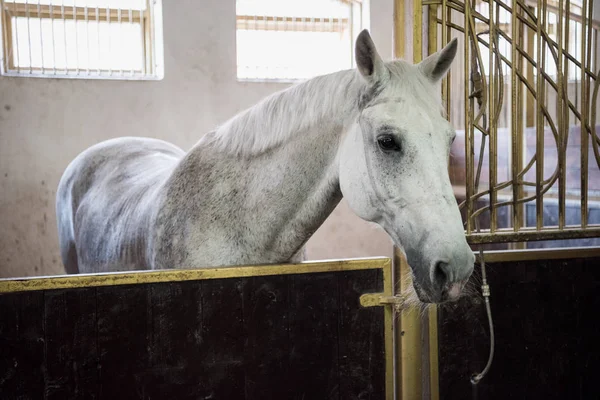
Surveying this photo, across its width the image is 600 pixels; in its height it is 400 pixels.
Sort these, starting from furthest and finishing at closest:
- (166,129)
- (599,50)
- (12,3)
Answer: (166,129)
(12,3)
(599,50)

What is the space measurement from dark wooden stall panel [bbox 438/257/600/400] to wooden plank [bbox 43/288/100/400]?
97 cm

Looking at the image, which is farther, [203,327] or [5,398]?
[203,327]

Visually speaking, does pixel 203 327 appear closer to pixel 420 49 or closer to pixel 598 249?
pixel 420 49

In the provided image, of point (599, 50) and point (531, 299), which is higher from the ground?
point (599, 50)

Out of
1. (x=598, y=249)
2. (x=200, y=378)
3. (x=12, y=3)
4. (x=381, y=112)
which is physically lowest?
(x=200, y=378)

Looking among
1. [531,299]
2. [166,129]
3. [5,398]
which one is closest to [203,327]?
[5,398]

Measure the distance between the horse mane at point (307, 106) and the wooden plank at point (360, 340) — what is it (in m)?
0.44

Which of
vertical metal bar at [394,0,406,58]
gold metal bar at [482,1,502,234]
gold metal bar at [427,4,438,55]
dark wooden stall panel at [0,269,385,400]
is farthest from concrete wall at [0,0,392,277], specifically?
dark wooden stall panel at [0,269,385,400]

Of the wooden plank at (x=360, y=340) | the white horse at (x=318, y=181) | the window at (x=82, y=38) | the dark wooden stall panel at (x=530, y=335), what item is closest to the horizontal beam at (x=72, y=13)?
the window at (x=82, y=38)

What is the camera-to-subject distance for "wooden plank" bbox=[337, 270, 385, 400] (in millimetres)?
1437

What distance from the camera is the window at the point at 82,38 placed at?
3.81 metres

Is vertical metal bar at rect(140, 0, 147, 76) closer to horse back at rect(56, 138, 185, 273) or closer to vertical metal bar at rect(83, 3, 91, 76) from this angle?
vertical metal bar at rect(83, 3, 91, 76)

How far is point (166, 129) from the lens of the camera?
415cm

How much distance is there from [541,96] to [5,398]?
1.66 meters
